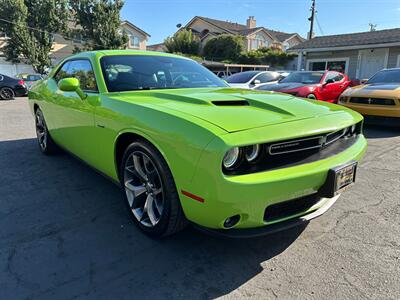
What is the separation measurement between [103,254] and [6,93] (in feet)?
52.2

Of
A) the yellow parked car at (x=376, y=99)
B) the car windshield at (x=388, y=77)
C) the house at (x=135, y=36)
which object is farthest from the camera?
the house at (x=135, y=36)

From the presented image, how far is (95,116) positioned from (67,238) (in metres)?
1.12

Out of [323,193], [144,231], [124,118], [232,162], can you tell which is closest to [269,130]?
[232,162]

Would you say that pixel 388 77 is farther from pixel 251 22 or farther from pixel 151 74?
pixel 251 22

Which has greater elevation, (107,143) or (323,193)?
(107,143)

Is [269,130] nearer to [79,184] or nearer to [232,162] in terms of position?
[232,162]

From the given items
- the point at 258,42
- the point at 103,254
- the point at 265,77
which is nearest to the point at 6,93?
the point at 265,77

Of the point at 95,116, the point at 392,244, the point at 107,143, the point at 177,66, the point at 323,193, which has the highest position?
the point at 177,66

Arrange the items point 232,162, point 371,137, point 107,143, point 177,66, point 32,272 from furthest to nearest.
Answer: point 371,137
point 177,66
point 107,143
point 32,272
point 232,162

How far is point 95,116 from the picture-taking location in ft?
10.0

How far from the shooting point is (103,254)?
8.14ft

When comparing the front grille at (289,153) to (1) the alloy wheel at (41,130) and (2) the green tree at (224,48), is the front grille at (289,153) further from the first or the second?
(2) the green tree at (224,48)

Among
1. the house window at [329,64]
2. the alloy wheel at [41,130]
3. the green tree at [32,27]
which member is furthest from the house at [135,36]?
the alloy wheel at [41,130]

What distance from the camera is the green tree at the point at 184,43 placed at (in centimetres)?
4200
